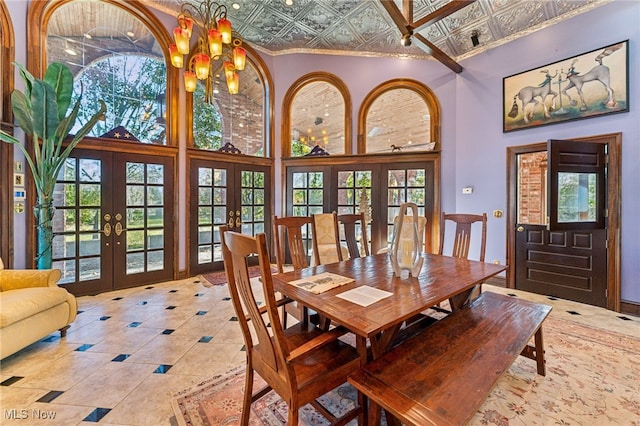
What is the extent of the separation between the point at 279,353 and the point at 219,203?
4226mm

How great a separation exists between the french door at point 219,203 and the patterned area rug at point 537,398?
3147 mm

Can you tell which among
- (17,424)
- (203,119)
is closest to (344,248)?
(203,119)

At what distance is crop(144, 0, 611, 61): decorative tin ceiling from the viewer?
3686 mm

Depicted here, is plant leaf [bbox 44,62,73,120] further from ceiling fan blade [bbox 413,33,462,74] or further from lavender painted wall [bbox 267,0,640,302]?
ceiling fan blade [bbox 413,33,462,74]

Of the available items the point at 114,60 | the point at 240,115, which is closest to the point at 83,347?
the point at 114,60

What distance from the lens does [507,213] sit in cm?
425

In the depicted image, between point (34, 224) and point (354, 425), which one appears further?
point (34, 224)

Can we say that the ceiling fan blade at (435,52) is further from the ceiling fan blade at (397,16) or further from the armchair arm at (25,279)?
the armchair arm at (25,279)

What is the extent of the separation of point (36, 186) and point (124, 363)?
2.56m

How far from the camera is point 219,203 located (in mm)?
5043

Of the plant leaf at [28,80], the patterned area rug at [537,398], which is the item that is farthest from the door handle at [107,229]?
the patterned area rug at [537,398]

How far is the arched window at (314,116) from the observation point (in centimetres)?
548

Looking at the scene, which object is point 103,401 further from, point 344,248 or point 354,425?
point 344,248

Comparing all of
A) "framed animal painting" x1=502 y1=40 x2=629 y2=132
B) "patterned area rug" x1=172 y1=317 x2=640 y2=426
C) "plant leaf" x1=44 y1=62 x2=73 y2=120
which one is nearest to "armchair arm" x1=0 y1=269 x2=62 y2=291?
"plant leaf" x1=44 y1=62 x2=73 y2=120
